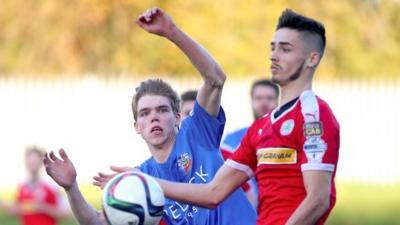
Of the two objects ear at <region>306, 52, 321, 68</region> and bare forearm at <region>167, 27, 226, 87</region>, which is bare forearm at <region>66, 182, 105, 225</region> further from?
ear at <region>306, 52, 321, 68</region>

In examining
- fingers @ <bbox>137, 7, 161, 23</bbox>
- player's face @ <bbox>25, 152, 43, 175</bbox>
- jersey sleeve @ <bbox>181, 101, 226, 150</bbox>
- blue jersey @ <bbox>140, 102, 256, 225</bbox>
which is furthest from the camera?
player's face @ <bbox>25, 152, 43, 175</bbox>

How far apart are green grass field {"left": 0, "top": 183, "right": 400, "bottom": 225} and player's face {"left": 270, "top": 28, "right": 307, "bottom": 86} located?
11182 millimetres

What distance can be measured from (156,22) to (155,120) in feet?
2.81

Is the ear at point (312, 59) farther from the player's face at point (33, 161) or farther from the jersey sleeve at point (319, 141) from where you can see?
the player's face at point (33, 161)

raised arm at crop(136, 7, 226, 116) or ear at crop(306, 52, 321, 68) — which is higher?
raised arm at crop(136, 7, 226, 116)

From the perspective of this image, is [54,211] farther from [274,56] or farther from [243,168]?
[274,56]

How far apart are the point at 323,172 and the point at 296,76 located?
1.94 ft

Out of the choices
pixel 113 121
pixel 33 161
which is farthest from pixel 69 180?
pixel 113 121

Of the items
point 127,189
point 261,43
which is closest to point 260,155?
point 127,189

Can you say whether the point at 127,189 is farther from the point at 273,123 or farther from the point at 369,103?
the point at 369,103

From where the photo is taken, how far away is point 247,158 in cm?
748

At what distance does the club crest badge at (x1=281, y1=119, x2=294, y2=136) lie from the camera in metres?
7.20

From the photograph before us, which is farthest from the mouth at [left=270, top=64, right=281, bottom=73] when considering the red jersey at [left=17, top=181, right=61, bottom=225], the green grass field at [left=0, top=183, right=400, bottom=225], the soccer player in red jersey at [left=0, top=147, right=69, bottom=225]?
the green grass field at [left=0, top=183, right=400, bottom=225]

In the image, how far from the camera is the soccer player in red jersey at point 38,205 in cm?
1656
